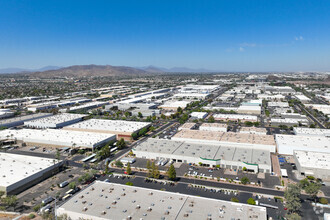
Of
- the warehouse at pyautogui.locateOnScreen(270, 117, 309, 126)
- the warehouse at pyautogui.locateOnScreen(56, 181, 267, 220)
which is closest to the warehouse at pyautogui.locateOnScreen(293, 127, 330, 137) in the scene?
the warehouse at pyautogui.locateOnScreen(270, 117, 309, 126)

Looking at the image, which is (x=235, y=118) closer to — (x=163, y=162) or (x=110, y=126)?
(x=110, y=126)

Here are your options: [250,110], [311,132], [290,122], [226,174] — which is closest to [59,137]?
[226,174]

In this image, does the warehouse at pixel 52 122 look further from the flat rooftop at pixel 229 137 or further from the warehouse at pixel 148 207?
the warehouse at pixel 148 207

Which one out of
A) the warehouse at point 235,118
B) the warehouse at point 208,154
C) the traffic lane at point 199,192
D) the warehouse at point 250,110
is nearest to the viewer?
the traffic lane at point 199,192


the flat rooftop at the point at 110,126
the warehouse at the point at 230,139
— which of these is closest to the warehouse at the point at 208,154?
the warehouse at the point at 230,139

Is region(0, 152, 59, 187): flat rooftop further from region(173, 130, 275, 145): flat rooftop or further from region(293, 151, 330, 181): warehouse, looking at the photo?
region(293, 151, 330, 181): warehouse

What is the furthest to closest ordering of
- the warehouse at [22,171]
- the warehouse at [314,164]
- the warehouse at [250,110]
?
the warehouse at [250,110] → the warehouse at [314,164] → the warehouse at [22,171]
